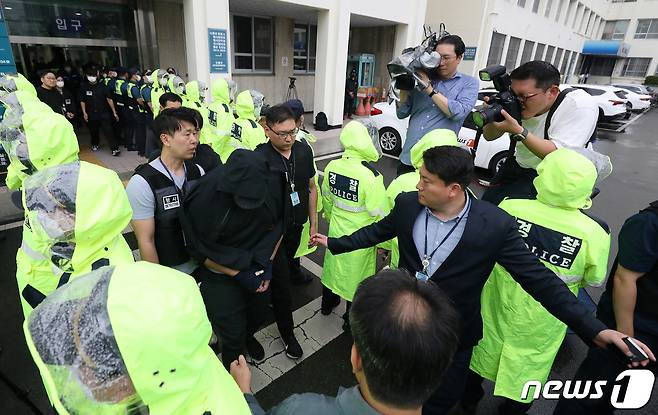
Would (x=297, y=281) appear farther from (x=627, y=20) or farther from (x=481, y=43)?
(x=627, y=20)

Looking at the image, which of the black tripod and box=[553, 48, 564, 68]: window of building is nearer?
the black tripod

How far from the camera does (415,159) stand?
8.66 feet

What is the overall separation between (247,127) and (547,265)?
147 inches

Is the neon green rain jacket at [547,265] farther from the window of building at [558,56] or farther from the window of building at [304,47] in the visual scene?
the window of building at [558,56]

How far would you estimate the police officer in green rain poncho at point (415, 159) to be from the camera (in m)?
2.55

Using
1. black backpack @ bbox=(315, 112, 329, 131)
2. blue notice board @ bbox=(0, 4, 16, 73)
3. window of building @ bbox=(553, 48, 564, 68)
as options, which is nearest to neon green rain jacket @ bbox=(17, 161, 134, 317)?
blue notice board @ bbox=(0, 4, 16, 73)

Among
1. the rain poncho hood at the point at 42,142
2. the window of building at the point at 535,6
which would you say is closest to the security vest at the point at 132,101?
the rain poncho hood at the point at 42,142

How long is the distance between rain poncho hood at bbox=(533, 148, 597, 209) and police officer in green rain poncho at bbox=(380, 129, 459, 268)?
609 millimetres

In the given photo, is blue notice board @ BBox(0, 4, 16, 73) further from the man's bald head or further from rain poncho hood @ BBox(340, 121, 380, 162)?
the man's bald head

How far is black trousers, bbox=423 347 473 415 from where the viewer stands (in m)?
2.01

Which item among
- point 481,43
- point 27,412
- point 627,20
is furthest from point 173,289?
point 627,20

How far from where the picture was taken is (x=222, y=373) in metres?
1.16

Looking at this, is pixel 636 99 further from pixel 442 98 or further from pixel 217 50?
pixel 442 98

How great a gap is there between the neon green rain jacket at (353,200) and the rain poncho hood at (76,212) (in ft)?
5.61
